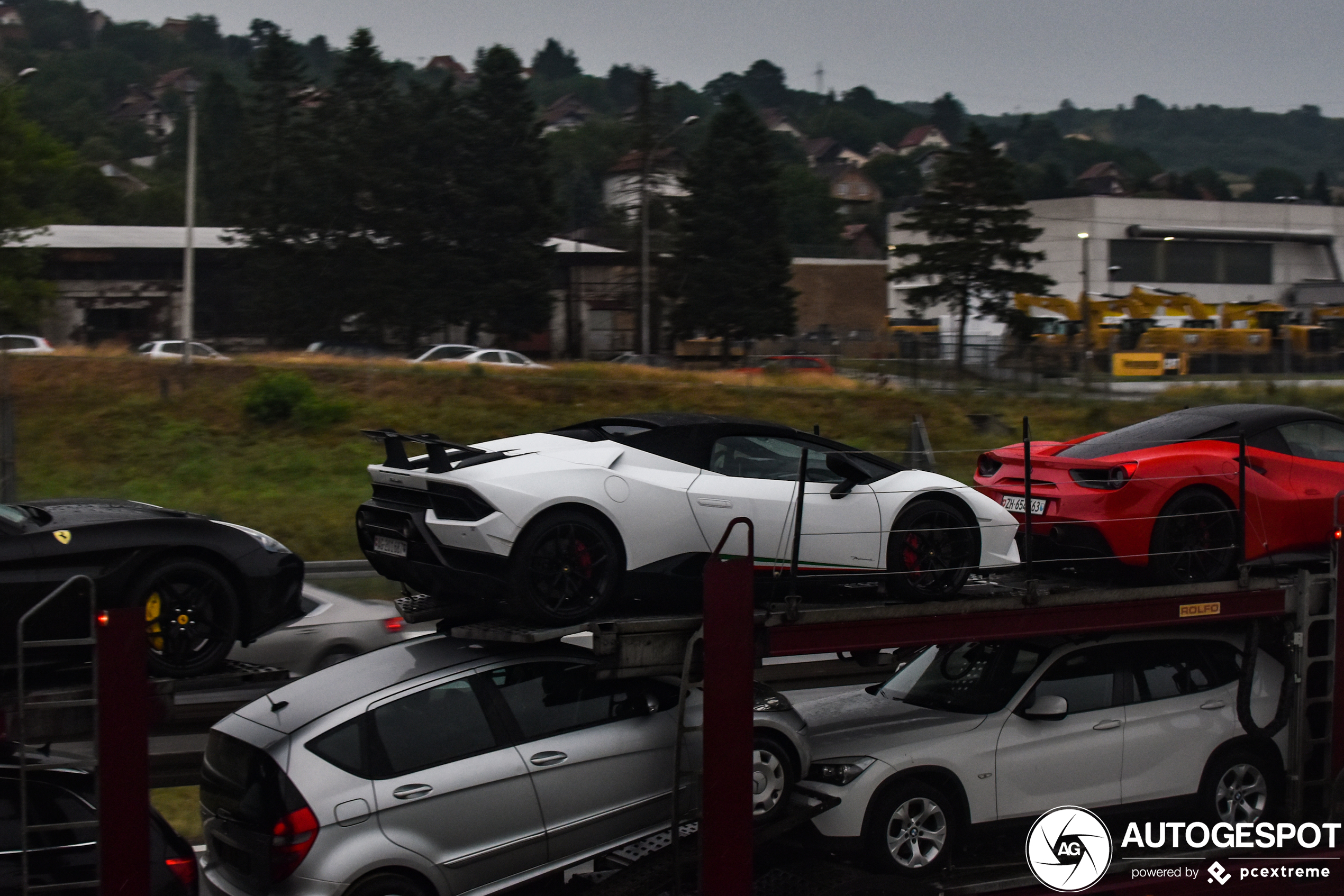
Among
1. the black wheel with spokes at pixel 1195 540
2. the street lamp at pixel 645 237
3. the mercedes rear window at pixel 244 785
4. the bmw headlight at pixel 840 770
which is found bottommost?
the bmw headlight at pixel 840 770

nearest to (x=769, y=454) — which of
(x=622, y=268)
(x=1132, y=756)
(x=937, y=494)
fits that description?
(x=937, y=494)

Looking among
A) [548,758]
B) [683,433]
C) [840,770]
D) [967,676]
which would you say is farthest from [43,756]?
[967,676]

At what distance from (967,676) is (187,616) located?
4.46 meters

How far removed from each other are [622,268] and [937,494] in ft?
159

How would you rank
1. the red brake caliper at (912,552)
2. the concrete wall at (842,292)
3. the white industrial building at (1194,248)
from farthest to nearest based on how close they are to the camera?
the concrete wall at (842,292) → the white industrial building at (1194,248) → the red brake caliper at (912,552)

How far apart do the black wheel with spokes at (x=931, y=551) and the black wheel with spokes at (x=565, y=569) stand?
171cm

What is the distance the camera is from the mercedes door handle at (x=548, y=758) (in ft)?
20.7

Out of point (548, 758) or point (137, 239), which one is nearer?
point (548, 758)

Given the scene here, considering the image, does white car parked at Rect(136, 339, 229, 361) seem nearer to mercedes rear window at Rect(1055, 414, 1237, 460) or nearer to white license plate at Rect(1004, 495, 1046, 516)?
white license plate at Rect(1004, 495, 1046, 516)

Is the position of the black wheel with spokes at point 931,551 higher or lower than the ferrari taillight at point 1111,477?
lower

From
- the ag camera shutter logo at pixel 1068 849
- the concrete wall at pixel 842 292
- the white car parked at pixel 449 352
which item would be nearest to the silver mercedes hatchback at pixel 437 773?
the ag camera shutter logo at pixel 1068 849

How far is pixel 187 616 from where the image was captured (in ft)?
22.4

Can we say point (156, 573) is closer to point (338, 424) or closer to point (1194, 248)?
point (338, 424)

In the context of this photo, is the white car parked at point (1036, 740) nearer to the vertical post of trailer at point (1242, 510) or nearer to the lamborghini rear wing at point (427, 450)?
the vertical post of trailer at point (1242, 510)
